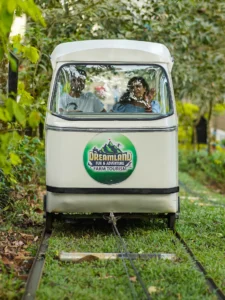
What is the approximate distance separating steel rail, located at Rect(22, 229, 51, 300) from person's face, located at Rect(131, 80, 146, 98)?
238 centimetres

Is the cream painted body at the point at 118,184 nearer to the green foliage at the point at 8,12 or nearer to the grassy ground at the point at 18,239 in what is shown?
the grassy ground at the point at 18,239

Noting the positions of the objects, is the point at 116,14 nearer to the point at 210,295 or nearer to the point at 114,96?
the point at 114,96

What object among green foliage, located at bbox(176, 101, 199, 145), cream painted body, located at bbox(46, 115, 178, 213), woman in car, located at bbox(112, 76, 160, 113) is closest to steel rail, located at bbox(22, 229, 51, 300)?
cream painted body, located at bbox(46, 115, 178, 213)

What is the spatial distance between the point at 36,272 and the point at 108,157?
6.69ft

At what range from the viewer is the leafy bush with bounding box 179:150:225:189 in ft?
78.3

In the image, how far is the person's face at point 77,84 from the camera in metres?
8.44

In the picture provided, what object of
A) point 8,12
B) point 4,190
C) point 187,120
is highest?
point 8,12

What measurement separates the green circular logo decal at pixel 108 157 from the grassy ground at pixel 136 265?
2.61ft

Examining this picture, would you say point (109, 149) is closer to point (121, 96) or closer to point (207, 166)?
point (121, 96)

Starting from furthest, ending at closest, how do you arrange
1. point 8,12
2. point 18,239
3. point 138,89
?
point 138,89 < point 18,239 < point 8,12

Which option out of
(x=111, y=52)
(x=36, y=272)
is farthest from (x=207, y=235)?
(x=36, y=272)

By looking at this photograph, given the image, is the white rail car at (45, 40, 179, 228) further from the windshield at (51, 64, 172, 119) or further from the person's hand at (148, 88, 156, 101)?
the person's hand at (148, 88, 156, 101)

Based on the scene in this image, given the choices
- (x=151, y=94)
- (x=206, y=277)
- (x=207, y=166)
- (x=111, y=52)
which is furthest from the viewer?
(x=207, y=166)

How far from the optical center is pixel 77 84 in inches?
334
